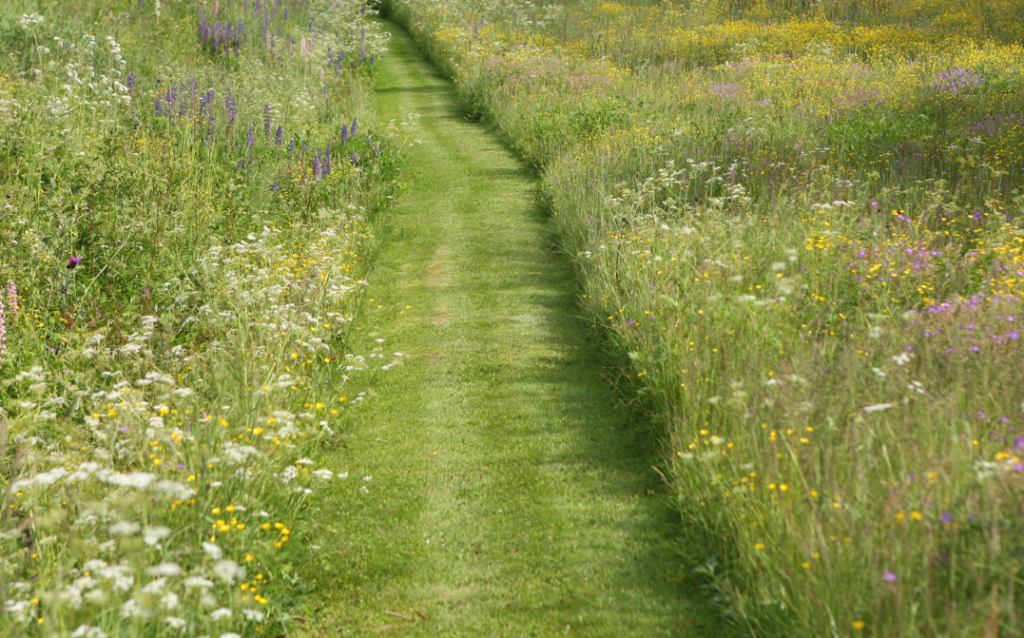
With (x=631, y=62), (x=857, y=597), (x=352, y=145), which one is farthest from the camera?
(x=631, y=62)

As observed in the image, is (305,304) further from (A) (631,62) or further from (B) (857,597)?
(A) (631,62)

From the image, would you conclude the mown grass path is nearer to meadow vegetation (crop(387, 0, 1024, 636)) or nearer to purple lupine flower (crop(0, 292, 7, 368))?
meadow vegetation (crop(387, 0, 1024, 636))

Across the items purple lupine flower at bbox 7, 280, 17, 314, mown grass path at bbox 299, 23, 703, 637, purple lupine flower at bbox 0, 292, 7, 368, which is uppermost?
purple lupine flower at bbox 7, 280, 17, 314

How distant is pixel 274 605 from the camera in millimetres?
3822

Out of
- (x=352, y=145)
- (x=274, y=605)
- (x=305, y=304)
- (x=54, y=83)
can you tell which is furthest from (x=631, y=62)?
(x=274, y=605)

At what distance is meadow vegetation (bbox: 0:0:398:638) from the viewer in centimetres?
335

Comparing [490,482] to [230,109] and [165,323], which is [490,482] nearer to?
[165,323]

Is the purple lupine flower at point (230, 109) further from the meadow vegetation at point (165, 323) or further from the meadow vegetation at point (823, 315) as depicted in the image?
the meadow vegetation at point (823, 315)

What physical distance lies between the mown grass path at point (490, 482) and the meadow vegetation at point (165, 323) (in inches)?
11.8

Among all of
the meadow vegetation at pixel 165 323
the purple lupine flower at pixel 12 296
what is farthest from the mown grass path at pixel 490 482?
the purple lupine flower at pixel 12 296

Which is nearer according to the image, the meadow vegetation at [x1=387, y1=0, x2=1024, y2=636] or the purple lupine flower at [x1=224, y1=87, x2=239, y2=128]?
the meadow vegetation at [x1=387, y1=0, x2=1024, y2=636]

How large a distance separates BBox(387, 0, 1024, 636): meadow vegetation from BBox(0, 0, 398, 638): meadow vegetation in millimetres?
2053

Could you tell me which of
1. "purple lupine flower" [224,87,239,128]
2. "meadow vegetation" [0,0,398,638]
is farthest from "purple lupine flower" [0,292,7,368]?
"purple lupine flower" [224,87,239,128]

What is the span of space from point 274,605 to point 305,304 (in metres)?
3.09
